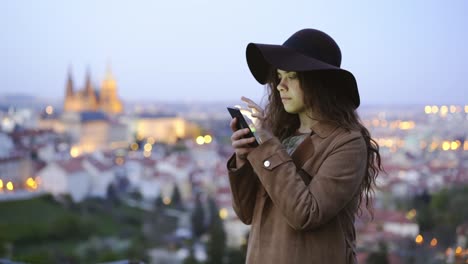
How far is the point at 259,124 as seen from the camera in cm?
74

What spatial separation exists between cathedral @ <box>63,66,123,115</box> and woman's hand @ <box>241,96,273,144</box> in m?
41.4

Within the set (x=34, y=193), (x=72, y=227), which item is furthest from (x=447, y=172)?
(x=34, y=193)

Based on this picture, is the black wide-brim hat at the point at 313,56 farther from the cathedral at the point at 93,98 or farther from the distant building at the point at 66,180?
the cathedral at the point at 93,98

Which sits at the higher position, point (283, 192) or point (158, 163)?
point (283, 192)

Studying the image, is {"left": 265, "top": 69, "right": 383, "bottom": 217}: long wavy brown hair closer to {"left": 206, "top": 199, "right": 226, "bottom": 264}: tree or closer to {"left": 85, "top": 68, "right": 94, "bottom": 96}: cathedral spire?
{"left": 206, "top": 199, "right": 226, "bottom": 264}: tree

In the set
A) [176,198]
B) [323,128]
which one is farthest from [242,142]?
[176,198]

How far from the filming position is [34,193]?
19938 millimetres

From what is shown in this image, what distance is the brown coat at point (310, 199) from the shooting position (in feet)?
2.27

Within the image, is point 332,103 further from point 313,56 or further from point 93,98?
point 93,98

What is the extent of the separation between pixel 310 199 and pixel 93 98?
141ft

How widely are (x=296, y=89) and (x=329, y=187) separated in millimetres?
145

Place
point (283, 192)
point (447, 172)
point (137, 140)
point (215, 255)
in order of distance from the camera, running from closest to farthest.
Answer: point (283, 192), point (215, 255), point (447, 172), point (137, 140)

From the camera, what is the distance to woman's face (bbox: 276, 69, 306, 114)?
2.52 feet

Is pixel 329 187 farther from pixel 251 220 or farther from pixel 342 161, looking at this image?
pixel 251 220
